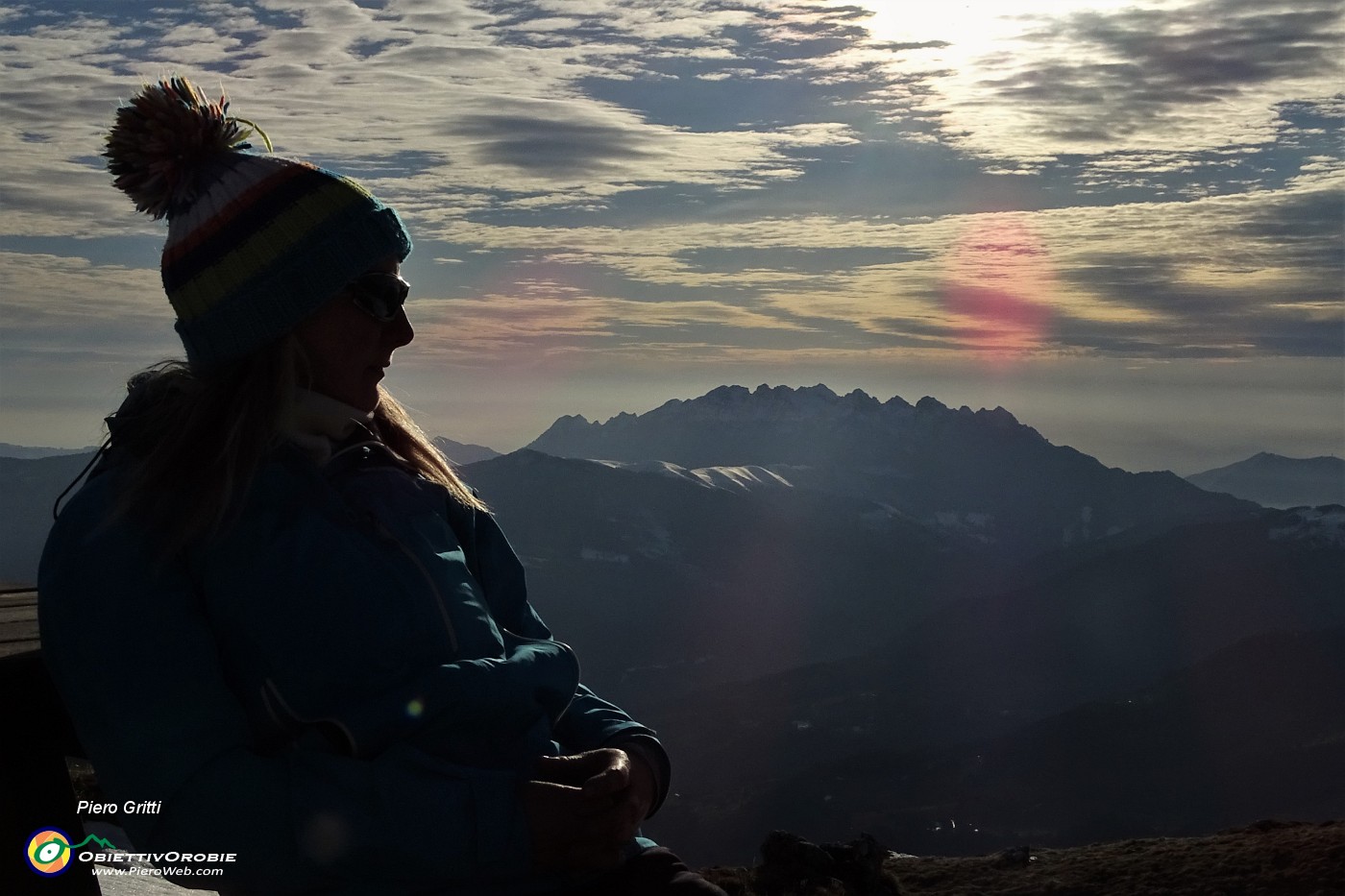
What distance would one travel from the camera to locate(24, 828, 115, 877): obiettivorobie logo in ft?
12.2

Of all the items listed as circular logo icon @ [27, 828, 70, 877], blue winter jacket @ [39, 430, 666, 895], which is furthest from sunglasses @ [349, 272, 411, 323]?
circular logo icon @ [27, 828, 70, 877]

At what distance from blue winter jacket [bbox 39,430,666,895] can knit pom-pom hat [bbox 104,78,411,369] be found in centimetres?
46

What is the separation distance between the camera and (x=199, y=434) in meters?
3.54

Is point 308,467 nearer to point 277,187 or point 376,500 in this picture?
point 376,500

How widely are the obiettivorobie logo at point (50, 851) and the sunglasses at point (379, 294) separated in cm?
192

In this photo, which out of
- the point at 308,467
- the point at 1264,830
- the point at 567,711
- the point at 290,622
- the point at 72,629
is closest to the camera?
the point at 72,629

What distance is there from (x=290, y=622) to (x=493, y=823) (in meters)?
0.82

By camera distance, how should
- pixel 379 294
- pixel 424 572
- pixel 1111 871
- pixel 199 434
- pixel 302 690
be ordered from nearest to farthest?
pixel 302 690, pixel 199 434, pixel 424 572, pixel 379 294, pixel 1111 871

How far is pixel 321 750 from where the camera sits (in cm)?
341

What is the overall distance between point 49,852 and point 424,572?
1498mm

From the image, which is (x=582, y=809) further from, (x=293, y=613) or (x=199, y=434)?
(x=199, y=434)

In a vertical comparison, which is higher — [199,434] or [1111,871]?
[199,434]

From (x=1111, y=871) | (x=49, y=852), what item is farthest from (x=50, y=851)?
(x=1111, y=871)

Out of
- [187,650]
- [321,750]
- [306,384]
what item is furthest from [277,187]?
[321,750]
